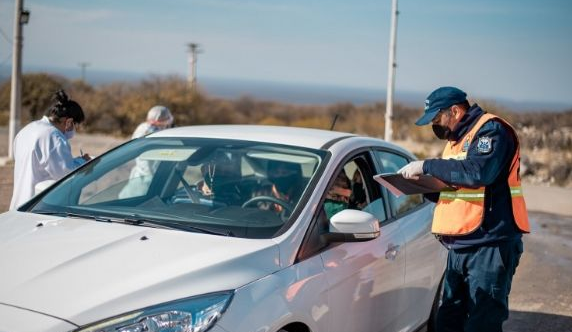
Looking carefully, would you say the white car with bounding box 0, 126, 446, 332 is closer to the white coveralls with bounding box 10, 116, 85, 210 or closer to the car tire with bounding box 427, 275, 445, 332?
the car tire with bounding box 427, 275, 445, 332

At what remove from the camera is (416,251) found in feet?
15.3

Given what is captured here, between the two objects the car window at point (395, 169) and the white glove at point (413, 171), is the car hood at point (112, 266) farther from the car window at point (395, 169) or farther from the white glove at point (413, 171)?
the car window at point (395, 169)

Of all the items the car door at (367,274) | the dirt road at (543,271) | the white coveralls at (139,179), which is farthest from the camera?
the dirt road at (543,271)

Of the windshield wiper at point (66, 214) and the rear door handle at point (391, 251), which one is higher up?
the windshield wiper at point (66, 214)

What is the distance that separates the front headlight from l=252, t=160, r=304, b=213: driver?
1.14m

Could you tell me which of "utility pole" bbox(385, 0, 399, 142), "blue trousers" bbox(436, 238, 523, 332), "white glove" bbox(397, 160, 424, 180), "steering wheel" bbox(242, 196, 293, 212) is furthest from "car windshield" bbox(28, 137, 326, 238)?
"utility pole" bbox(385, 0, 399, 142)

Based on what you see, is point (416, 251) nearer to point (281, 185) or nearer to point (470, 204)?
point (470, 204)

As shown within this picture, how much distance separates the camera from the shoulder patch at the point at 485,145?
12.9ft

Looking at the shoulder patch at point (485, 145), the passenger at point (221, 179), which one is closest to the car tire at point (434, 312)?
the shoulder patch at point (485, 145)

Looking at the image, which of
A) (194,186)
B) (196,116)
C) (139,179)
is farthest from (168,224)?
(196,116)

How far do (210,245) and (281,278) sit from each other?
0.37m

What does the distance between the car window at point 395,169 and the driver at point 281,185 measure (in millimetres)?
679

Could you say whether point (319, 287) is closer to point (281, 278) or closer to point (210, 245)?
point (281, 278)

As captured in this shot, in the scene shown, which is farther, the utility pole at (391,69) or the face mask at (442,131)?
the utility pole at (391,69)
